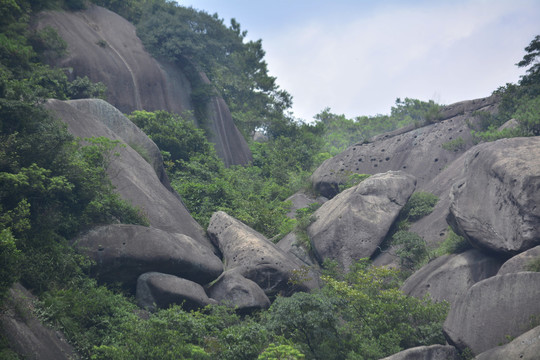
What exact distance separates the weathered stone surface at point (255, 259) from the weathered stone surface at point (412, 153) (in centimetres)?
922

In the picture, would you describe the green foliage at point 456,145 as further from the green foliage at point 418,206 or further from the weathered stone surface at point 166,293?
the weathered stone surface at point 166,293

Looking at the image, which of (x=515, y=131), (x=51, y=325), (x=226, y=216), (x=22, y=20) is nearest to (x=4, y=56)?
(x=22, y=20)

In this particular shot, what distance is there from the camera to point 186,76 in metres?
33.6

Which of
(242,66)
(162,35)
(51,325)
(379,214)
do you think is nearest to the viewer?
(51,325)

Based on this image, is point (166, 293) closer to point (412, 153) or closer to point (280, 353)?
point (280, 353)

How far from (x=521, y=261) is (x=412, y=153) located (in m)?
14.4

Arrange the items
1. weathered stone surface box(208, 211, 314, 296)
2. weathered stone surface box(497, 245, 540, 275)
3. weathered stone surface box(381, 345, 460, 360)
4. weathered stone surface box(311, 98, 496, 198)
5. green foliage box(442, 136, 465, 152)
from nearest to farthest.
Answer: weathered stone surface box(381, 345, 460, 360) → weathered stone surface box(497, 245, 540, 275) → weathered stone surface box(208, 211, 314, 296) → green foliage box(442, 136, 465, 152) → weathered stone surface box(311, 98, 496, 198)

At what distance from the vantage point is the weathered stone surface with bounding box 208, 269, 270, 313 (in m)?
15.5

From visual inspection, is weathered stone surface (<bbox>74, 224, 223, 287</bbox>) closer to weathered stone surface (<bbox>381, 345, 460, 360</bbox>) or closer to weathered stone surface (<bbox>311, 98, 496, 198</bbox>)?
weathered stone surface (<bbox>381, 345, 460, 360</bbox>)

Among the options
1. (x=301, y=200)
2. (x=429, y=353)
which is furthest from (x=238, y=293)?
(x=301, y=200)

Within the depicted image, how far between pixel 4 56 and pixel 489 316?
64.8ft

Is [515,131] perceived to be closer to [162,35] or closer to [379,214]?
[379,214]

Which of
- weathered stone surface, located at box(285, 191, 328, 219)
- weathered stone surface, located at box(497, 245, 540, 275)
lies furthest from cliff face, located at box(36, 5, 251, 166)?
weathered stone surface, located at box(497, 245, 540, 275)

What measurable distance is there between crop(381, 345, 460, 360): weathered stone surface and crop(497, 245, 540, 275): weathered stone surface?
8.92 ft
